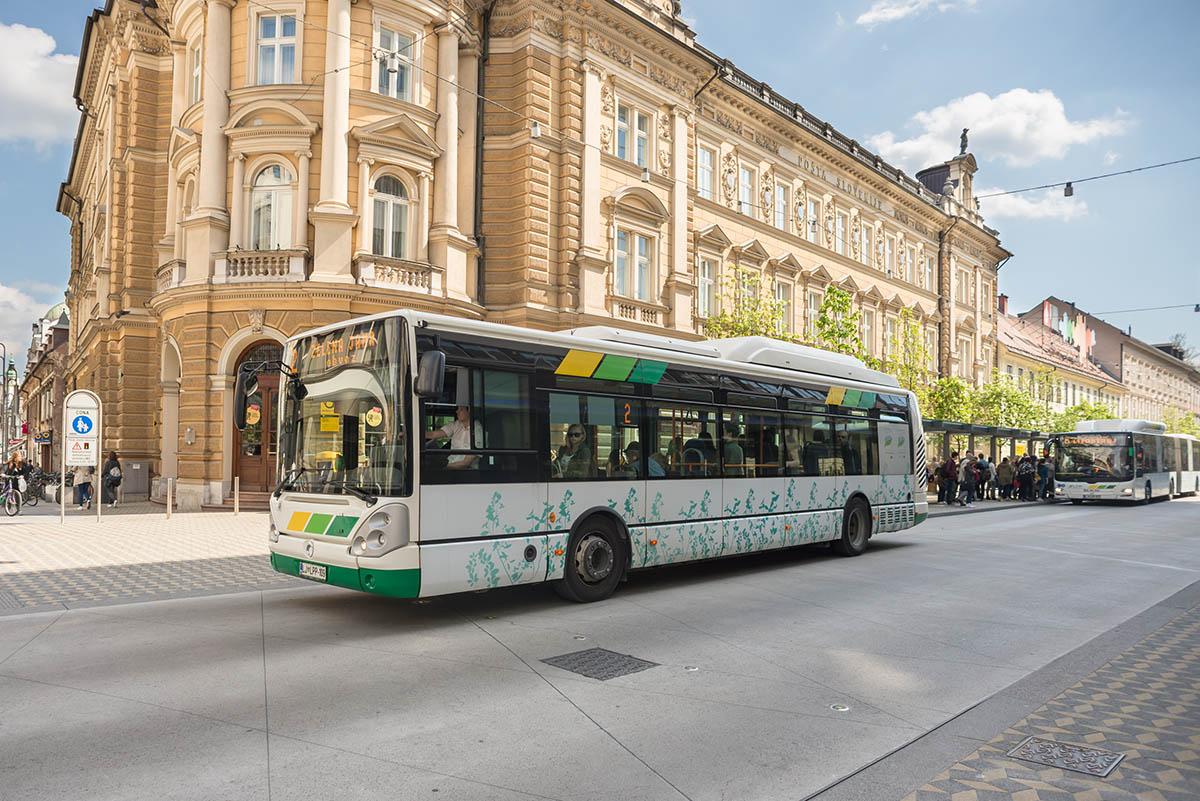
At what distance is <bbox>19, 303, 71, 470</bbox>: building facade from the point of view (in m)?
46.6

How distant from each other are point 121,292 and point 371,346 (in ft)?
76.6

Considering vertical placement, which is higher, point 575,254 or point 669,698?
point 575,254

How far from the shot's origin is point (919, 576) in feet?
38.6

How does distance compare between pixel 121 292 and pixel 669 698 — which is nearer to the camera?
pixel 669 698

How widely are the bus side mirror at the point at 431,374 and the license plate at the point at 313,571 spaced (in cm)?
218

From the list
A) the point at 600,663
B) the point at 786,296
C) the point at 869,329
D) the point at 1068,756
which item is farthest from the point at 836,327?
the point at 1068,756

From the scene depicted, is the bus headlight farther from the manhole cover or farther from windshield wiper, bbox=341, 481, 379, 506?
the manhole cover

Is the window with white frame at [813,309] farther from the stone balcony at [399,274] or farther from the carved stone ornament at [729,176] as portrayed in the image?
the stone balcony at [399,274]

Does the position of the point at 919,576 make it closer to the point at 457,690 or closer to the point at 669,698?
the point at 669,698

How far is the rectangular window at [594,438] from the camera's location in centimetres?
923

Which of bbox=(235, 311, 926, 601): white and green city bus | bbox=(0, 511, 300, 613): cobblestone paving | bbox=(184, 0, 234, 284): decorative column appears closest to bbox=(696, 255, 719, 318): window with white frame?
bbox=(184, 0, 234, 284): decorative column

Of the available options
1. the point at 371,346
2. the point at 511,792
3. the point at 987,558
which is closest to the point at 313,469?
the point at 371,346

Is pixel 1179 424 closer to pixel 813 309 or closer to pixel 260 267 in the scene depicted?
pixel 813 309

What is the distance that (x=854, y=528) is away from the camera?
14156mm
